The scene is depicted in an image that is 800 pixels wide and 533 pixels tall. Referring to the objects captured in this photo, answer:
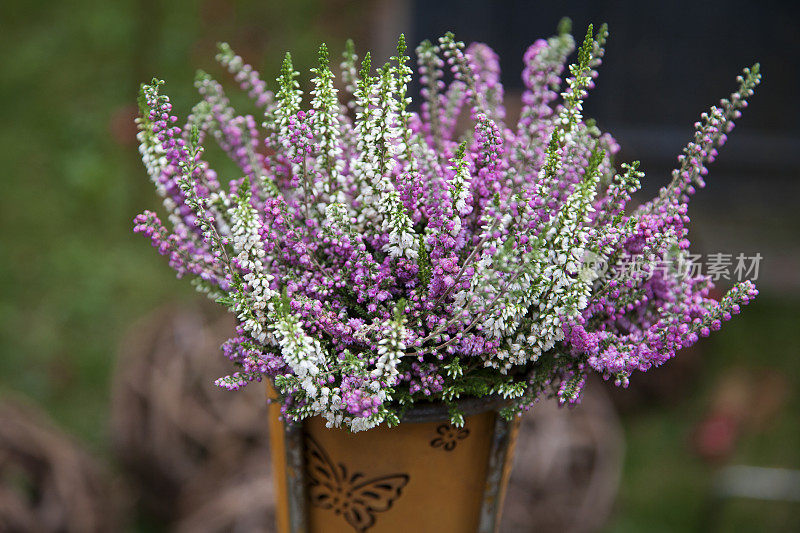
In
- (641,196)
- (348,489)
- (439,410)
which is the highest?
(641,196)

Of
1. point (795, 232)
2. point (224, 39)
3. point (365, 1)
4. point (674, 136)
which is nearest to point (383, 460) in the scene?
point (674, 136)

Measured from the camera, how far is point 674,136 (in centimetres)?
540

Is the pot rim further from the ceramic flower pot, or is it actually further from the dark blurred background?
the dark blurred background

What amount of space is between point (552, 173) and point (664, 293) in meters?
0.37

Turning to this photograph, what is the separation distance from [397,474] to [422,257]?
19.9 inches

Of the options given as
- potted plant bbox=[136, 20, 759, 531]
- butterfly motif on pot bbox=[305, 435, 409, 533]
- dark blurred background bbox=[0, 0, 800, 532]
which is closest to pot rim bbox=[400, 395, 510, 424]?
potted plant bbox=[136, 20, 759, 531]

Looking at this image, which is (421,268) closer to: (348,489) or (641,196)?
(348,489)

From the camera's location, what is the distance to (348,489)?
5.78 ft

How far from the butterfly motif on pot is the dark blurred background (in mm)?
2416

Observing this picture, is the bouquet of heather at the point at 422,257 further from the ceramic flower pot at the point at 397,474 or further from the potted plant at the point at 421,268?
the ceramic flower pot at the point at 397,474

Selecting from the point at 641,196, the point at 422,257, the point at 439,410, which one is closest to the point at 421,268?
the point at 422,257

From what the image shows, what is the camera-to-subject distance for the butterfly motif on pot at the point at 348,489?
1739 mm

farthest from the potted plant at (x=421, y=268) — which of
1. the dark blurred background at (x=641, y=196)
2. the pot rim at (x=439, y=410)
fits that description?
the dark blurred background at (x=641, y=196)

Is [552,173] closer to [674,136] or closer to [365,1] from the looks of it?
[674,136]
